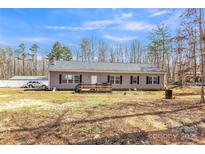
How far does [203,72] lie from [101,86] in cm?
895

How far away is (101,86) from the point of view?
17719 millimetres

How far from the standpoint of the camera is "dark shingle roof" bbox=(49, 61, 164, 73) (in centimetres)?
2025

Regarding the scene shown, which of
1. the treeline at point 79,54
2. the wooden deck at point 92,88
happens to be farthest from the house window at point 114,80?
the treeline at point 79,54

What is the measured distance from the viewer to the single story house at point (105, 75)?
19.9 m

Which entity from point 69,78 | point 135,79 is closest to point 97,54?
point 135,79

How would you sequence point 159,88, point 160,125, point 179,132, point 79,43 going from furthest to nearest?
point 79,43 → point 159,88 → point 160,125 → point 179,132

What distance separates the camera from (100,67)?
21.3m

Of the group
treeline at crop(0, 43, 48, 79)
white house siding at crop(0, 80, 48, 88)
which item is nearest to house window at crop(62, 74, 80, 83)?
white house siding at crop(0, 80, 48, 88)

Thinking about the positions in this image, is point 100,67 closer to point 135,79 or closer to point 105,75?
point 105,75

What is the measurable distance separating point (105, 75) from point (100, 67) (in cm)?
106

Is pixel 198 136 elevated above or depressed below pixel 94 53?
below

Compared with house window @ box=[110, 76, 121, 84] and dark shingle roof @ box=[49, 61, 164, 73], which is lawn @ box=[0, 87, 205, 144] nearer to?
dark shingle roof @ box=[49, 61, 164, 73]
